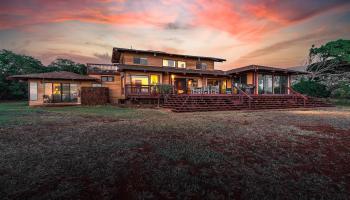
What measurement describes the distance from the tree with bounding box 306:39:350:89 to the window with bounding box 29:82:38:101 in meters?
38.2

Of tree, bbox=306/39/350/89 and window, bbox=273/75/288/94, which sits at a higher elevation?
tree, bbox=306/39/350/89

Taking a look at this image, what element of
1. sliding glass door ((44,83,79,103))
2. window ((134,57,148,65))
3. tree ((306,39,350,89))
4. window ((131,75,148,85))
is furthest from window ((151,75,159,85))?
tree ((306,39,350,89))

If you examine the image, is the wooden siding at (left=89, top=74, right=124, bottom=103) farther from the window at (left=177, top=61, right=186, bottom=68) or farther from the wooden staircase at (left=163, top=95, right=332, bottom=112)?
the wooden staircase at (left=163, top=95, right=332, bottom=112)

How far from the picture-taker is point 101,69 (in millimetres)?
20344

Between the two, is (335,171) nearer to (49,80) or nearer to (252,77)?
(252,77)

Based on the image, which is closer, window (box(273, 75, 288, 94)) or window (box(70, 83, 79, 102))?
window (box(70, 83, 79, 102))

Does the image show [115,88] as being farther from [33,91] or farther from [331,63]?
[331,63]

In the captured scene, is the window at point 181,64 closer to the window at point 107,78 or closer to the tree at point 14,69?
the window at point 107,78

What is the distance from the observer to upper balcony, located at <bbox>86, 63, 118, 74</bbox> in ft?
65.8

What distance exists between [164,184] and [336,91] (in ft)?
96.5

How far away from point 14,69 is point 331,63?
2313 inches

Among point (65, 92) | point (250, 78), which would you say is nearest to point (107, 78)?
point (65, 92)

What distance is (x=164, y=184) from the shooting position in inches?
86.4

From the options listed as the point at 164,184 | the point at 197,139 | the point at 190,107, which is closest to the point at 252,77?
the point at 190,107
